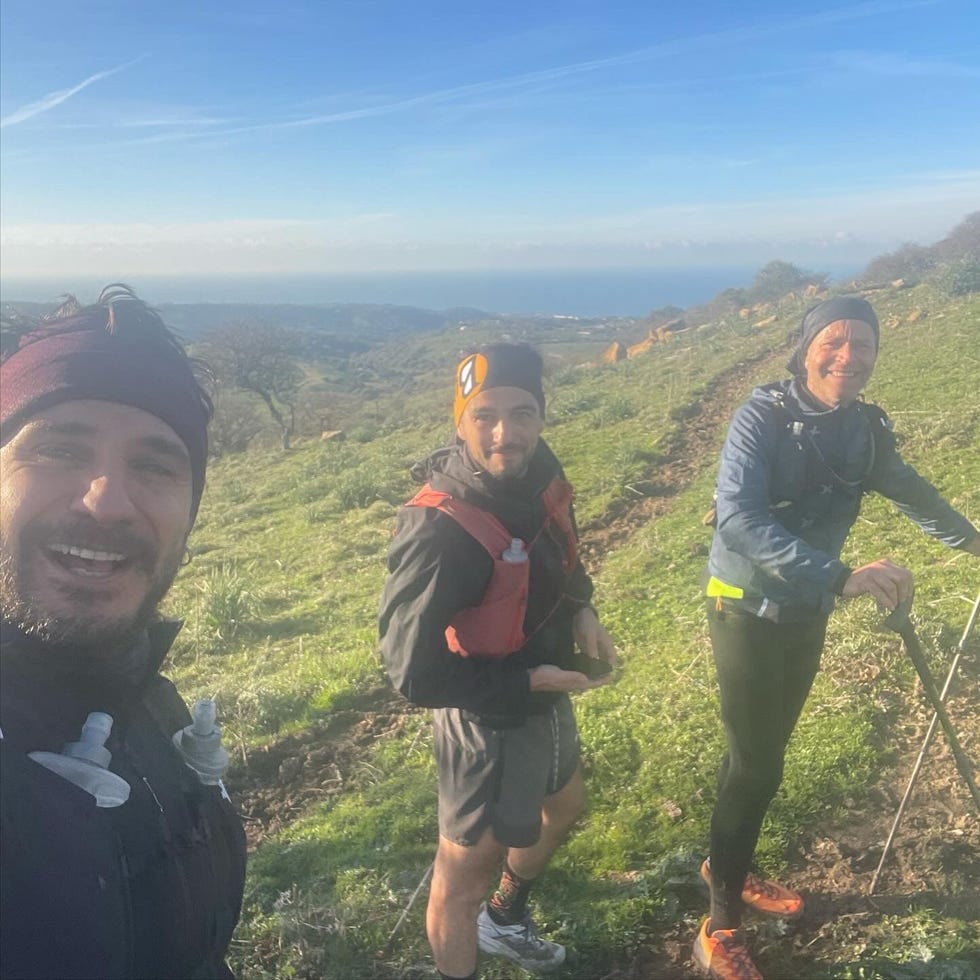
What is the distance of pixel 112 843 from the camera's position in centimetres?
131

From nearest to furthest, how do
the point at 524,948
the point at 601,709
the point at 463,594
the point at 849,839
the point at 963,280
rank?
1. the point at 463,594
2. the point at 524,948
3. the point at 849,839
4. the point at 601,709
5. the point at 963,280

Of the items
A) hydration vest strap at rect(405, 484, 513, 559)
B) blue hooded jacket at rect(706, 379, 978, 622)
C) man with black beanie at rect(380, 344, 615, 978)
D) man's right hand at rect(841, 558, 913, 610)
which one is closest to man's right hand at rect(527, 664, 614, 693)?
man with black beanie at rect(380, 344, 615, 978)

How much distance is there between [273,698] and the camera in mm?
6230

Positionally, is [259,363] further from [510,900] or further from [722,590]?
[722,590]

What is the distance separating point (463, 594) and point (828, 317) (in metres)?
1.91

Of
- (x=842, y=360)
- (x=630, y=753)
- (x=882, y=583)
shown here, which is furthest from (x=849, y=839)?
(x=842, y=360)

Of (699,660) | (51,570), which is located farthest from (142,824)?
(699,660)

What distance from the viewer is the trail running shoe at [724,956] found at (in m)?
3.06

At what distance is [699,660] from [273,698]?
352cm

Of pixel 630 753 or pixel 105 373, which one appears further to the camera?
pixel 630 753

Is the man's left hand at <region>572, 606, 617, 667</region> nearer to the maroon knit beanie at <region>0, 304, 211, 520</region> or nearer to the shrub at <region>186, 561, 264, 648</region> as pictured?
the maroon knit beanie at <region>0, 304, 211, 520</region>

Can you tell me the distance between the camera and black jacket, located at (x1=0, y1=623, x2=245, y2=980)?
3.83 feet

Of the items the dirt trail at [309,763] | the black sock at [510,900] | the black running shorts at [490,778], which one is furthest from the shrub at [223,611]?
the black running shorts at [490,778]

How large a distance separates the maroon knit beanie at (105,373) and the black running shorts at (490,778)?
1353 millimetres
